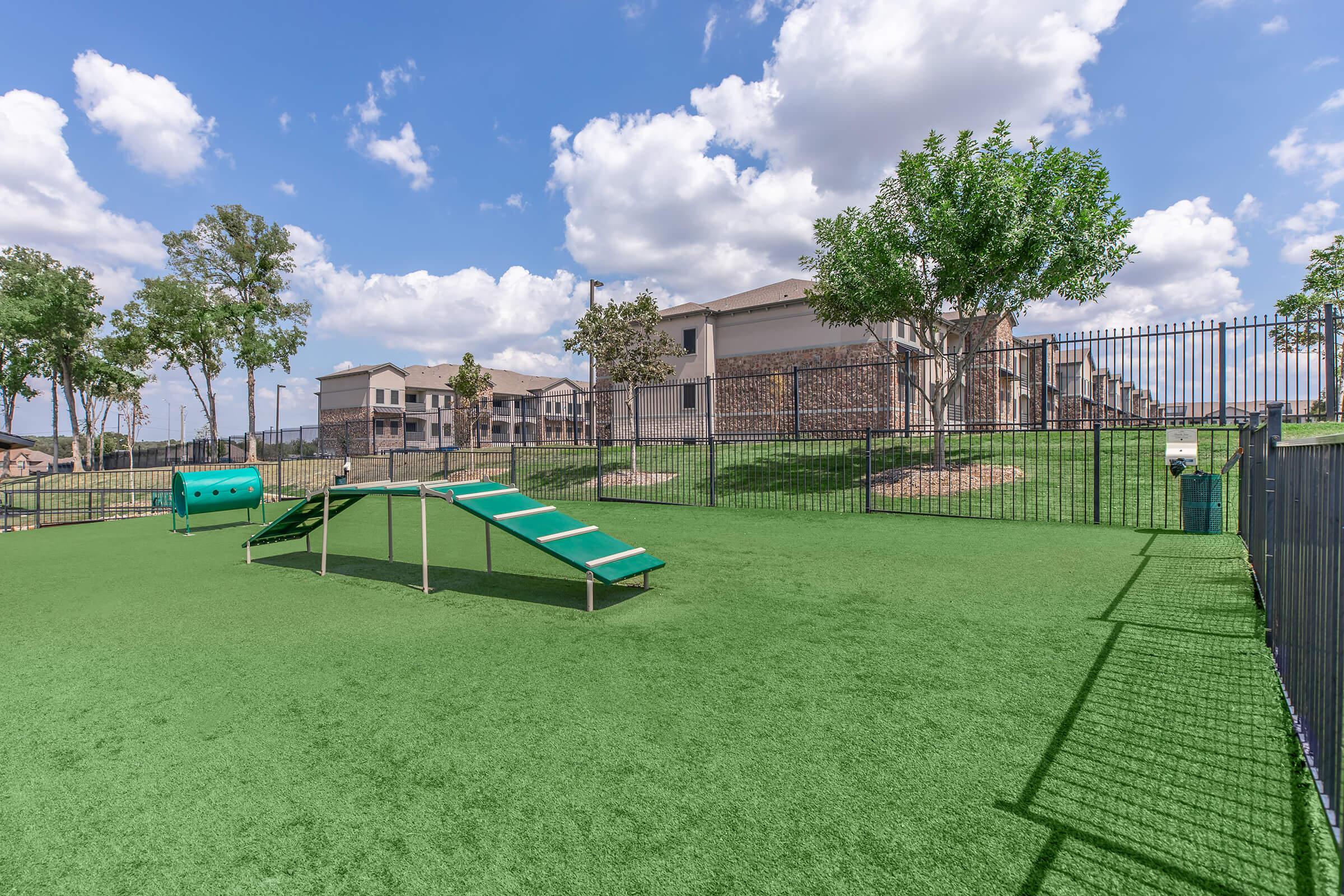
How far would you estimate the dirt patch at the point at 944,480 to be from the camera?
13.0 metres

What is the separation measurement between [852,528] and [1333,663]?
26.6 ft

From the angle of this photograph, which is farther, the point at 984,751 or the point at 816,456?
the point at 816,456

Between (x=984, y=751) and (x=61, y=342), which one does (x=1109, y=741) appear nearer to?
(x=984, y=751)

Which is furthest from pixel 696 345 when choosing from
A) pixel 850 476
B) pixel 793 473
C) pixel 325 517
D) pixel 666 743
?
pixel 666 743

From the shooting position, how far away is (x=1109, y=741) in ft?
9.64

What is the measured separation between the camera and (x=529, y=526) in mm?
6234

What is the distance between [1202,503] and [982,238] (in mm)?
7382

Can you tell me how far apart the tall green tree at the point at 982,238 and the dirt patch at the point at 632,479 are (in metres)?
7.17

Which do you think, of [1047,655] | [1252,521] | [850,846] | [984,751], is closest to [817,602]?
[1047,655]

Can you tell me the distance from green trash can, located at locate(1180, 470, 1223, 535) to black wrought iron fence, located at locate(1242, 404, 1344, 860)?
5.66 metres

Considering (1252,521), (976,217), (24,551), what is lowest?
(24,551)

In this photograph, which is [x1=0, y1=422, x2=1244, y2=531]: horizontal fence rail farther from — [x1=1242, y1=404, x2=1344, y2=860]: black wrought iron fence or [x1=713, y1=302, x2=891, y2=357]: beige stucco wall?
[x1=713, y1=302, x2=891, y2=357]: beige stucco wall

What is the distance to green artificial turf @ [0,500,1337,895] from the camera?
85.4 inches

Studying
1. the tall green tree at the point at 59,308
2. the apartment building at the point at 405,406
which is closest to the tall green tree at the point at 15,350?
the tall green tree at the point at 59,308
